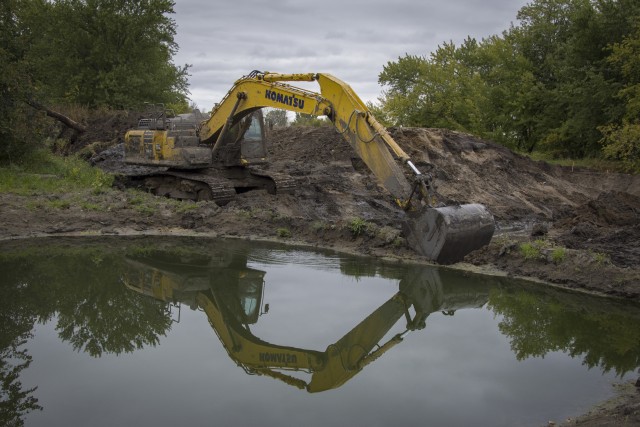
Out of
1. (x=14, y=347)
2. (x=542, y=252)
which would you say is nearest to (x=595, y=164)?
(x=542, y=252)

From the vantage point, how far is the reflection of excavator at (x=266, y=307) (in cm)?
703

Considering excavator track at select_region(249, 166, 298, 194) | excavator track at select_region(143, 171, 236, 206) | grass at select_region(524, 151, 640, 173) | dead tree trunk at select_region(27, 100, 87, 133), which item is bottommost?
excavator track at select_region(143, 171, 236, 206)

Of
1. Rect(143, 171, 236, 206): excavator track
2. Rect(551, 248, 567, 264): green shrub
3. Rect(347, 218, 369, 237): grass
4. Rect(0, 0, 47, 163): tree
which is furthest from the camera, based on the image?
Rect(0, 0, 47, 163): tree

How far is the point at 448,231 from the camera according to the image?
419 inches

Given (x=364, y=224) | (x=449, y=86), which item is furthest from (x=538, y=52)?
(x=364, y=224)

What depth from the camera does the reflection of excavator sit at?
703 centimetres

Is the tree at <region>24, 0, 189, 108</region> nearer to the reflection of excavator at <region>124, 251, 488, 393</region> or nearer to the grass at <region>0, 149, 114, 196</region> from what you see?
the grass at <region>0, 149, 114, 196</region>

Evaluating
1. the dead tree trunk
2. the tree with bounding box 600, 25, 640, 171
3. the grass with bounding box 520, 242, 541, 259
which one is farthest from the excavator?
the dead tree trunk

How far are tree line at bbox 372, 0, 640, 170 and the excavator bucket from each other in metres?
11.3

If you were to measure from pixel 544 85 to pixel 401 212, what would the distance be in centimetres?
1546

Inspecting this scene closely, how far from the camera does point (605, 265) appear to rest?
10211 mm

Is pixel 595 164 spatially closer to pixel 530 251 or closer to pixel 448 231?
pixel 530 251

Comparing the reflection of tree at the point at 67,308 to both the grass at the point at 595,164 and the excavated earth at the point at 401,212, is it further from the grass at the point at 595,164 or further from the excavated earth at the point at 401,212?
the grass at the point at 595,164

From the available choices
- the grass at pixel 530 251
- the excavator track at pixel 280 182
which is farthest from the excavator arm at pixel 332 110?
the grass at pixel 530 251
